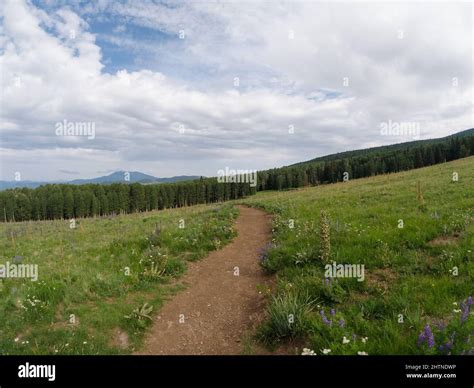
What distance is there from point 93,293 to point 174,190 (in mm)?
108537

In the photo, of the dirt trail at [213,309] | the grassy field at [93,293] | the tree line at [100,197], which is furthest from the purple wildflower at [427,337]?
the tree line at [100,197]

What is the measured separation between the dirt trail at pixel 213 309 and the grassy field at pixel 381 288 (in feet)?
2.20

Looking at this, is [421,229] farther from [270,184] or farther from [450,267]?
[270,184]

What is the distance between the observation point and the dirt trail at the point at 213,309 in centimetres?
636

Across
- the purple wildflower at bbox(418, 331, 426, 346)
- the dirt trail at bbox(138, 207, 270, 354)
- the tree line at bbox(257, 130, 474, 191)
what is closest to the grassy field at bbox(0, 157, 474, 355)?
the purple wildflower at bbox(418, 331, 426, 346)

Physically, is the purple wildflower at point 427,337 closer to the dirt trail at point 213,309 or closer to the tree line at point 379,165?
the dirt trail at point 213,309

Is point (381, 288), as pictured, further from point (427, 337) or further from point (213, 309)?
point (213, 309)

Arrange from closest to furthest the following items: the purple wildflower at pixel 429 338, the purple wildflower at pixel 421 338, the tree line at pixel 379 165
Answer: the purple wildflower at pixel 429 338 → the purple wildflower at pixel 421 338 → the tree line at pixel 379 165

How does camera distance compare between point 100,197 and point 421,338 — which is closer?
point 421,338

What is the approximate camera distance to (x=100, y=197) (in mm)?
100812

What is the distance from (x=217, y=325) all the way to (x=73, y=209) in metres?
102

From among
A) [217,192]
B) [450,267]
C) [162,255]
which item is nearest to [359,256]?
[450,267]

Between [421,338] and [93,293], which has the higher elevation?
[421,338]

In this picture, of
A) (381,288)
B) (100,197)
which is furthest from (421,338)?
(100,197)
